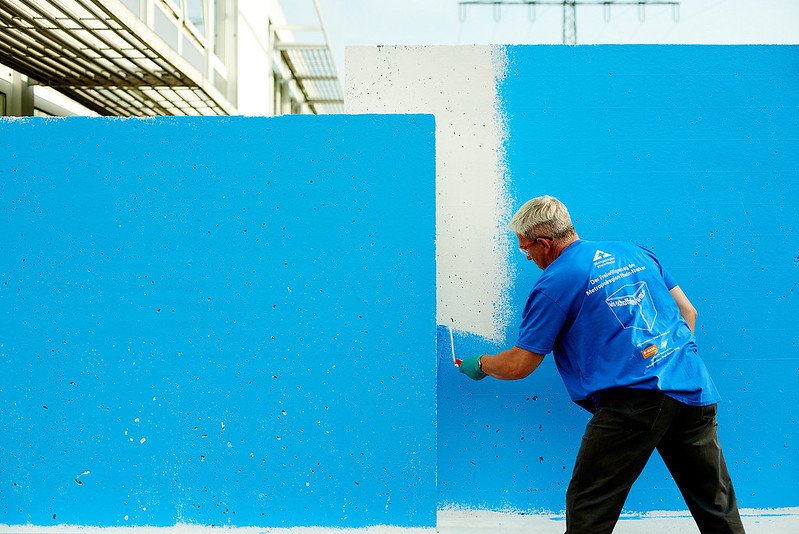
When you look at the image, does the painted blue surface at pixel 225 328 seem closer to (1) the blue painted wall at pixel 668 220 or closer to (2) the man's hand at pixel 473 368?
(2) the man's hand at pixel 473 368

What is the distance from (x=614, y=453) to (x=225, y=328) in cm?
147

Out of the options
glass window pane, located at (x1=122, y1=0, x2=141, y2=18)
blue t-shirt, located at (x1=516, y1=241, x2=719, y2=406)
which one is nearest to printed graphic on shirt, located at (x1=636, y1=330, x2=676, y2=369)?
blue t-shirt, located at (x1=516, y1=241, x2=719, y2=406)

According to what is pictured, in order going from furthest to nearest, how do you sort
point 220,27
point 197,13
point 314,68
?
point 314,68 < point 220,27 < point 197,13

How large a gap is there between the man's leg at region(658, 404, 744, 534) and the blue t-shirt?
0.07 m

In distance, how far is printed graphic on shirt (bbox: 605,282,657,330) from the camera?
1.62m

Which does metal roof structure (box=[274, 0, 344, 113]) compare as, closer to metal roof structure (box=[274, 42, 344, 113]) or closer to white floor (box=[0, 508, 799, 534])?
metal roof structure (box=[274, 42, 344, 113])

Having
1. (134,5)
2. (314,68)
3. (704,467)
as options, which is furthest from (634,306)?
(314,68)

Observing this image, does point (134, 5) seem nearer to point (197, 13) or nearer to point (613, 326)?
point (197, 13)

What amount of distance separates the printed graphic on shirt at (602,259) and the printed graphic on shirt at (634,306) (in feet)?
0.32

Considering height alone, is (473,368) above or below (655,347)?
below

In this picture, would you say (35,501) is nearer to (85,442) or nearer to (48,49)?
(85,442)

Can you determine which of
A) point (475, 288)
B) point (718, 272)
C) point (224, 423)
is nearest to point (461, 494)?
point (475, 288)

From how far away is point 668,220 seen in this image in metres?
2.31

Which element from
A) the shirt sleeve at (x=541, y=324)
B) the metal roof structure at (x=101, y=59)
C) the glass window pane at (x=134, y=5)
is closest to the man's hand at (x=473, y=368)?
the shirt sleeve at (x=541, y=324)
